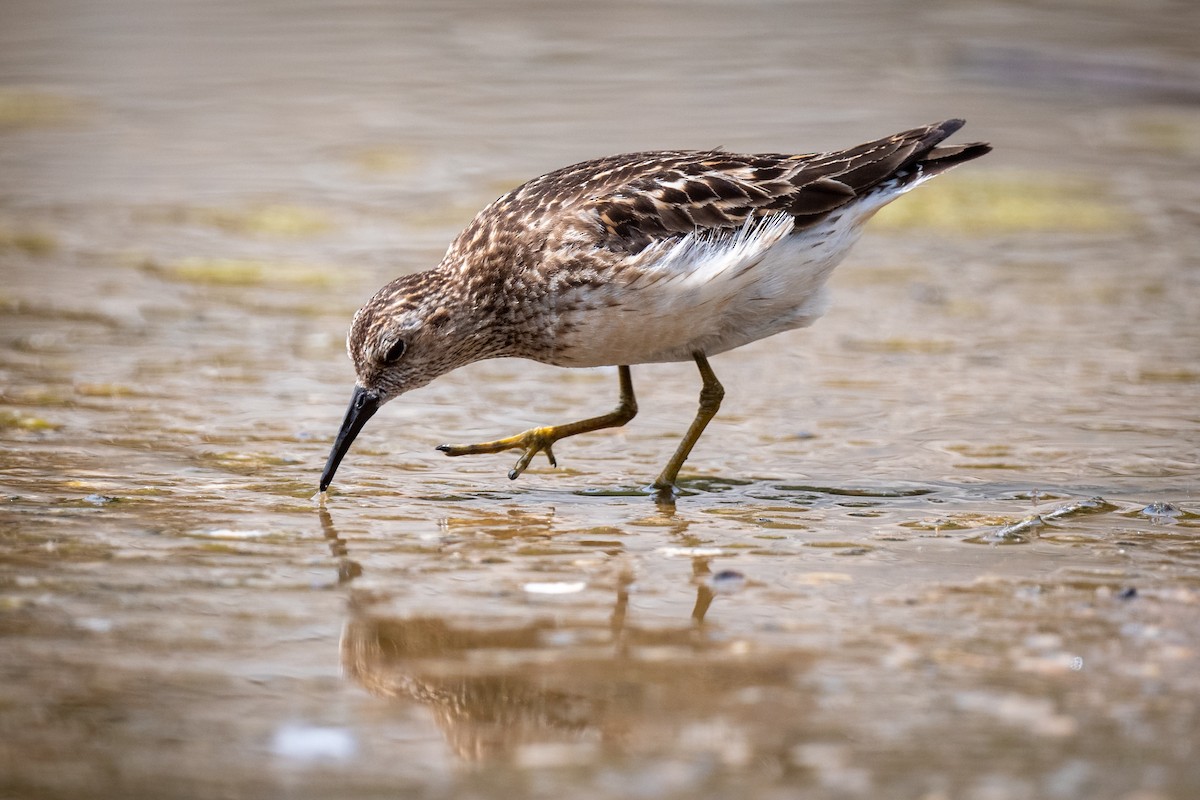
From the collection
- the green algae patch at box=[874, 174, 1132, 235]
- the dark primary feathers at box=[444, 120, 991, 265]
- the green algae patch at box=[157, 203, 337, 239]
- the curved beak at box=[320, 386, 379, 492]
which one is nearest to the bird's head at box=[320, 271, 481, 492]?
the curved beak at box=[320, 386, 379, 492]

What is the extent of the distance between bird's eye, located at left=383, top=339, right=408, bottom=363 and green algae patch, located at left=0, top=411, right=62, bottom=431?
1.72 m

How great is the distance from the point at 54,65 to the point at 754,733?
50.1ft

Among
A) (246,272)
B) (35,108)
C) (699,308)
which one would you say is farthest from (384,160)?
(699,308)

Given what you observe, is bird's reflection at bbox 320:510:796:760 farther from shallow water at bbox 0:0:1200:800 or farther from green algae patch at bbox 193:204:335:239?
green algae patch at bbox 193:204:335:239

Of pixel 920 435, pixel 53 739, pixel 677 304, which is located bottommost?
pixel 920 435

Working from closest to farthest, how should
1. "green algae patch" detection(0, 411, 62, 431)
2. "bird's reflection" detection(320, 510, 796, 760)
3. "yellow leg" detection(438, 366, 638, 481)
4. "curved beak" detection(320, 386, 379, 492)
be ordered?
"bird's reflection" detection(320, 510, 796, 760) < "curved beak" detection(320, 386, 379, 492) < "yellow leg" detection(438, 366, 638, 481) < "green algae patch" detection(0, 411, 62, 431)

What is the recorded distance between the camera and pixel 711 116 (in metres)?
14.7

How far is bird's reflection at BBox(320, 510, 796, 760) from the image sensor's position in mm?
4199

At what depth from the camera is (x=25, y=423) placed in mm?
7180

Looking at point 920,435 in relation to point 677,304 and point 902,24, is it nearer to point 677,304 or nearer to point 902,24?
point 677,304

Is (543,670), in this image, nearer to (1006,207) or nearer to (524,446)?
(524,446)

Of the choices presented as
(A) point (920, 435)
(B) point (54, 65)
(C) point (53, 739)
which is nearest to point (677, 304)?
(A) point (920, 435)

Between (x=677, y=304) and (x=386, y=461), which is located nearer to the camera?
(x=677, y=304)

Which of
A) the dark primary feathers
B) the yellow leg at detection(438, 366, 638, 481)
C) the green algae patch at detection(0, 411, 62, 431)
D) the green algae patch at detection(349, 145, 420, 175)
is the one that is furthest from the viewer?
the green algae patch at detection(349, 145, 420, 175)
